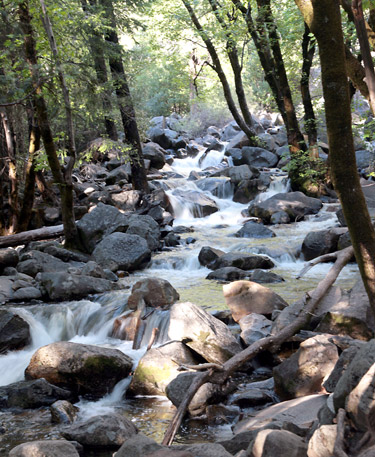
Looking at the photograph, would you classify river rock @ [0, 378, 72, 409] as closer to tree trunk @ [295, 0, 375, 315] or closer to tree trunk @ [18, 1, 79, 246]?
tree trunk @ [295, 0, 375, 315]

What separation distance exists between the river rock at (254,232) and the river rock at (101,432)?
31.5 ft

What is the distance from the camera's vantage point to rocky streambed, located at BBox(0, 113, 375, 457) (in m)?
3.65

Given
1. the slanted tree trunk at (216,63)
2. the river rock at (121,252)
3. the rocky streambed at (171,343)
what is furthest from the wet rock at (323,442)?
the slanted tree trunk at (216,63)

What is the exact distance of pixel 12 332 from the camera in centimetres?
677

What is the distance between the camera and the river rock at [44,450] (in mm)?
3455

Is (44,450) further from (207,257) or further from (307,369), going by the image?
(207,257)

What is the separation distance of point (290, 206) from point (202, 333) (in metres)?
10.2

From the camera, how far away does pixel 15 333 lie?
22.3ft

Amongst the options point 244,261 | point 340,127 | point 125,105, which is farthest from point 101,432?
point 125,105

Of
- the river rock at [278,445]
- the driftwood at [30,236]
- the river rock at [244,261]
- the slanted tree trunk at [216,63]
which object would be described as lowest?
the river rock at [244,261]

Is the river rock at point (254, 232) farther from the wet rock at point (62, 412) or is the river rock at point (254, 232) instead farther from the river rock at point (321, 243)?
the wet rock at point (62, 412)

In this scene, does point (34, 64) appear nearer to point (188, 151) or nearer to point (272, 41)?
point (272, 41)

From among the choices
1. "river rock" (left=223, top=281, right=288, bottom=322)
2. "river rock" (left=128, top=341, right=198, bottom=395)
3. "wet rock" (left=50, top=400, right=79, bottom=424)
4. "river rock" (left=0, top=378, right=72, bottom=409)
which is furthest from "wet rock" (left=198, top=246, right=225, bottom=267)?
"wet rock" (left=50, top=400, right=79, bottom=424)

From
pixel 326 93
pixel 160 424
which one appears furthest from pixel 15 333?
pixel 326 93
